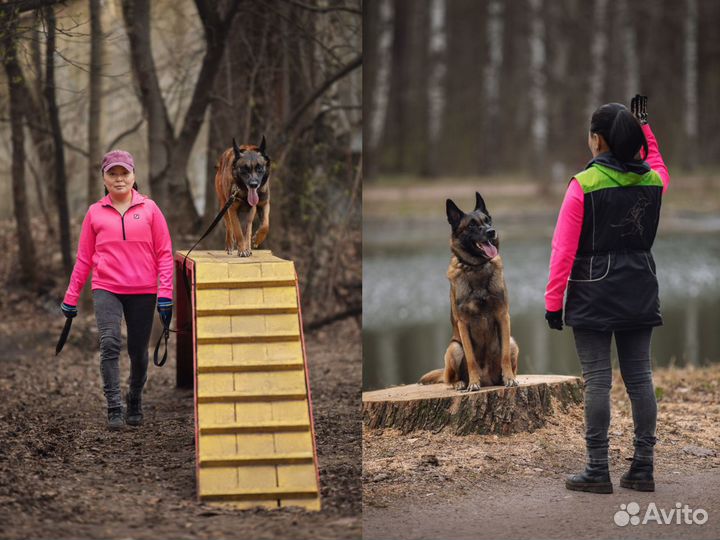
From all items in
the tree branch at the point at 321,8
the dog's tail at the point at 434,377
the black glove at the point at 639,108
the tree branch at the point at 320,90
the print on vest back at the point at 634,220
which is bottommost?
the dog's tail at the point at 434,377

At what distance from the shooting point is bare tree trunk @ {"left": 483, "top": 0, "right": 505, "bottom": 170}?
30.0 metres

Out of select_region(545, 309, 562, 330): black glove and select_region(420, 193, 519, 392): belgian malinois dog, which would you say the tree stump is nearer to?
select_region(420, 193, 519, 392): belgian malinois dog

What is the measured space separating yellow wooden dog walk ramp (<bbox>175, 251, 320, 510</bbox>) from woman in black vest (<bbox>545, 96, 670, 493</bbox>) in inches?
57.8

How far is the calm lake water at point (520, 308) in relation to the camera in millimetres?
11945

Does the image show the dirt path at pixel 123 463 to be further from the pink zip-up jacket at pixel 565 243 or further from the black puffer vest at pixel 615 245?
the black puffer vest at pixel 615 245

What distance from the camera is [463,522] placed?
519 centimetres

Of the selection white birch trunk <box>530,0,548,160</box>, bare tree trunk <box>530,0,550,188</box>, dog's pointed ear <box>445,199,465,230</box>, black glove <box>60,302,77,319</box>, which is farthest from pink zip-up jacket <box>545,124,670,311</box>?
white birch trunk <box>530,0,548,160</box>

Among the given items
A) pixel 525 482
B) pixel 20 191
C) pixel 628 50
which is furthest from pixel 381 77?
pixel 525 482

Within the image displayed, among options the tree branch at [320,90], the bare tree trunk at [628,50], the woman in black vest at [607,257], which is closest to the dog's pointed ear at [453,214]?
the woman in black vest at [607,257]

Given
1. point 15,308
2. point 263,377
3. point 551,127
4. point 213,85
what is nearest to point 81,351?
point 15,308

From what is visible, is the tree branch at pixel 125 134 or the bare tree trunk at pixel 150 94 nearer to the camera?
the bare tree trunk at pixel 150 94

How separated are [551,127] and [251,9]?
69.7 ft

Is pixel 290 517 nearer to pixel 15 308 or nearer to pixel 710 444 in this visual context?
pixel 710 444

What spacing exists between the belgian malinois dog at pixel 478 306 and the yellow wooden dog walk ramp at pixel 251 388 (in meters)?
1.18
